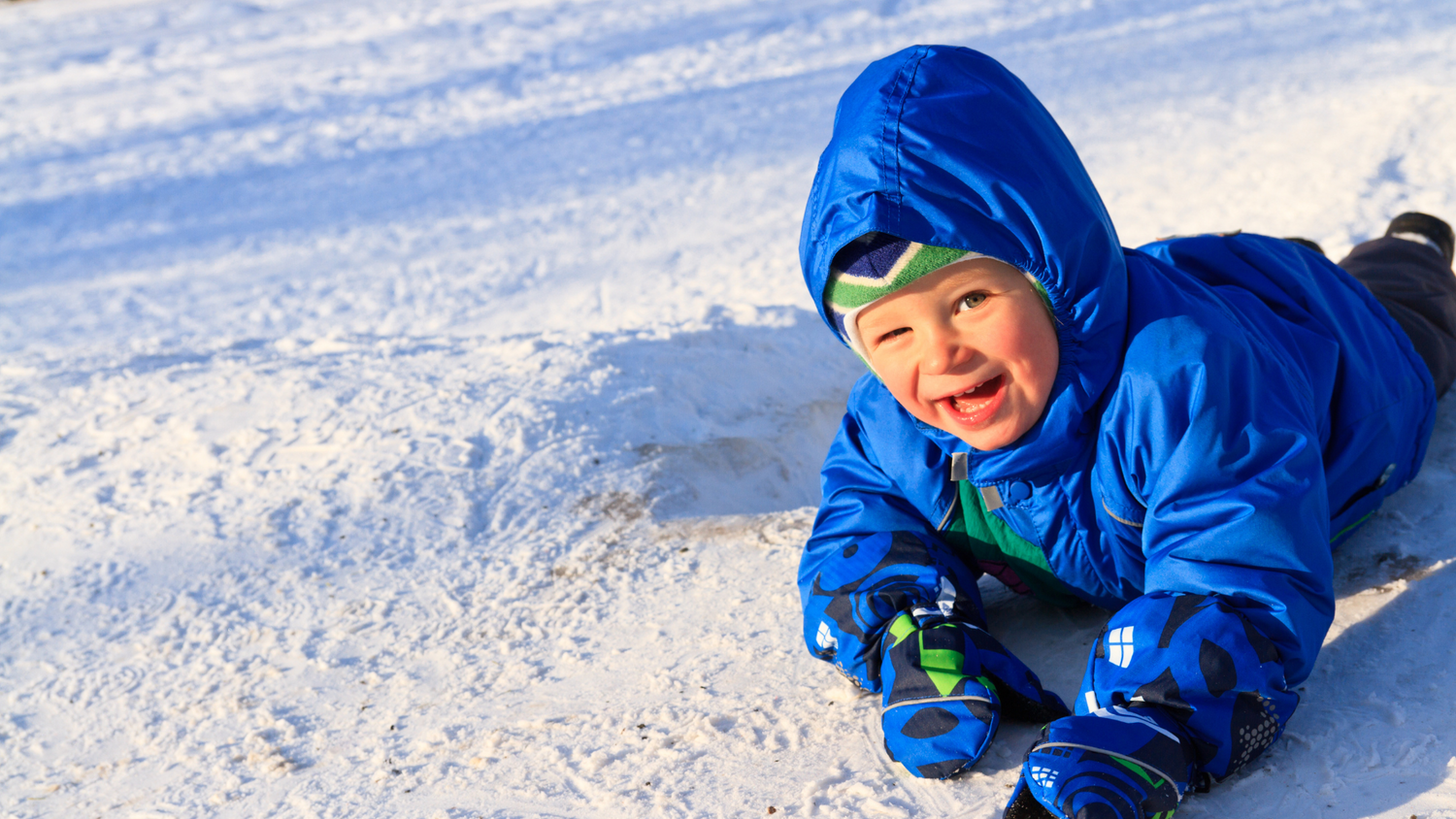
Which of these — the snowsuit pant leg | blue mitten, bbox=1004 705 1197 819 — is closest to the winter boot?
the snowsuit pant leg

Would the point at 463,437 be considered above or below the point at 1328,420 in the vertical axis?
below

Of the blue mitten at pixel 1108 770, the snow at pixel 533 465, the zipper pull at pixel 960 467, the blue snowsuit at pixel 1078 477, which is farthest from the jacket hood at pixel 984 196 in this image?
the snow at pixel 533 465

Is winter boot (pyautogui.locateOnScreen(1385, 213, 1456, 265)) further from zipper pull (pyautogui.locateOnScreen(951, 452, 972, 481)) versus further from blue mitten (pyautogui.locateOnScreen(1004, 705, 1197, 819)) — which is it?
blue mitten (pyautogui.locateOnScreen(1004, 705, 1197, 819))

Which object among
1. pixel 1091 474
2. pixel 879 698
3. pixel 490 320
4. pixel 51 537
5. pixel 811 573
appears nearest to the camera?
pixel 1091 474

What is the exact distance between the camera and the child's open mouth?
1.56 metres

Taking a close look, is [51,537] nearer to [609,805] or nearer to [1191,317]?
[609,805]

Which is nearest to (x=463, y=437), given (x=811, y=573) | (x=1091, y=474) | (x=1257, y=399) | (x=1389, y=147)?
(x=811, y=573)

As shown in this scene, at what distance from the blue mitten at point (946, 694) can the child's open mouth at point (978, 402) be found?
0.32 metres

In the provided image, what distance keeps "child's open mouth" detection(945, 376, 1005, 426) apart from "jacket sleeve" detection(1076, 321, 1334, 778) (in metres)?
0.17

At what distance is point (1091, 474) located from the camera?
1.66 meters

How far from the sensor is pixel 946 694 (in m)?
1.57

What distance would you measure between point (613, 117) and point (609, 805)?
585cm

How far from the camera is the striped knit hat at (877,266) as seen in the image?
1.47 metres

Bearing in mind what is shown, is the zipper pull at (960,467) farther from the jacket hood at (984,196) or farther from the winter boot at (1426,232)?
the winter boot at (1426,232)
